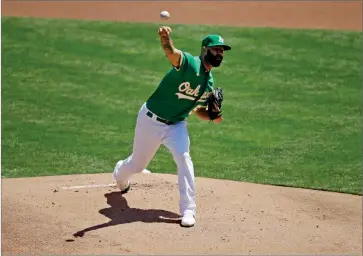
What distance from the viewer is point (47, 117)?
11477mm

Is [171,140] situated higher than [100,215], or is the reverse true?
[171,140]

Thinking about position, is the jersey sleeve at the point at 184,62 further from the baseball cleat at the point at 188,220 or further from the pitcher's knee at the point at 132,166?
the baseball cleat at the point at 188,220

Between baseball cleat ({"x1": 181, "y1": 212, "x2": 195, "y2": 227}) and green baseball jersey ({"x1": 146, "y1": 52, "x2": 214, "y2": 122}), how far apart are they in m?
0.91

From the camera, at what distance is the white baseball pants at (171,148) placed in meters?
6.87

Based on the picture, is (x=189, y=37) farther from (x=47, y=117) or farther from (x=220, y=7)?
(x=47, y=117)

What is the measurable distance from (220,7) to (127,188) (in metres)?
12.5

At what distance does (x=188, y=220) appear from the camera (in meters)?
6.68

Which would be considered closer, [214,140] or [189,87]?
[189,87]

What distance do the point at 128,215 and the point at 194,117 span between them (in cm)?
517

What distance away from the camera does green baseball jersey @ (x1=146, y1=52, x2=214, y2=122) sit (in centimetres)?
676

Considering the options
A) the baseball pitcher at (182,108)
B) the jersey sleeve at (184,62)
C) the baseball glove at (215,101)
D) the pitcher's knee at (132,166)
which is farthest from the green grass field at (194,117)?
the jersey sleeve at (184,62)

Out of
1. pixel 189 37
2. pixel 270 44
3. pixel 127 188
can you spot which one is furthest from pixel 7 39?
pixel 127 188

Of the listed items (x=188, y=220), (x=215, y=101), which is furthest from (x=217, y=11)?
(x=188, y=220)

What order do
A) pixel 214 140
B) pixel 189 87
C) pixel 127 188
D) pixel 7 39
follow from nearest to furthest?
1. pixel 189 87
2. pixel 127 188
3. pixel 214 140
4. pixel 7 39
